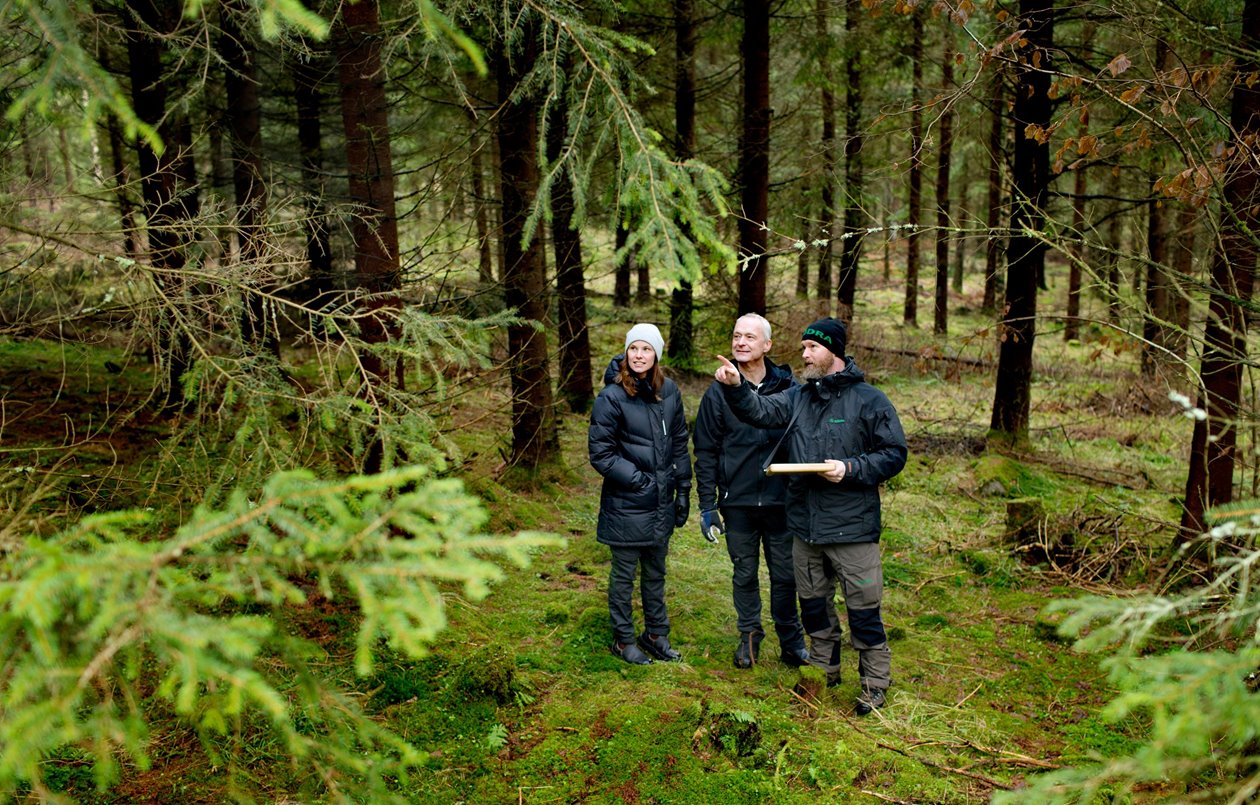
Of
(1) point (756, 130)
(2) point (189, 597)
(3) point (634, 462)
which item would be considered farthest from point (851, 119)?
(2) point (189, 597)

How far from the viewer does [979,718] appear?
15.6ft

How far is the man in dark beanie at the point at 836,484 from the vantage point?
481cm

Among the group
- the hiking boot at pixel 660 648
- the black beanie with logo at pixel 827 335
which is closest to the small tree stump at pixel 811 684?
the hiking boot at pixel 660 648

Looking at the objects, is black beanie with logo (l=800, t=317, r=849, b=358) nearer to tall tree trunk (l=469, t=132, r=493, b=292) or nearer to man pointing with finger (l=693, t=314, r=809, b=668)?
man pointing with finger (l=693, t=314, r=809, b=668)

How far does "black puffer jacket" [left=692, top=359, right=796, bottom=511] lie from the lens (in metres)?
5.35

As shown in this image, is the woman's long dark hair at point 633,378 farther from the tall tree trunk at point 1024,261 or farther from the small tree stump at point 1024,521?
the tall tree trunk at point 1024,261

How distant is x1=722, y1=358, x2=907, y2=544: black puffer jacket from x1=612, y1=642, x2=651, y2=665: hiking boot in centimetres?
133

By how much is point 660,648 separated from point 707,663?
1.18 ft

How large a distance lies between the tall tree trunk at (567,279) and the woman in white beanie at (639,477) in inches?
90.7

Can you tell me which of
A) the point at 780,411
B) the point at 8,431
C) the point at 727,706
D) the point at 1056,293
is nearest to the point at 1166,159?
the point at 780,411

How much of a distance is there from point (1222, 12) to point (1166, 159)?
10.5ft

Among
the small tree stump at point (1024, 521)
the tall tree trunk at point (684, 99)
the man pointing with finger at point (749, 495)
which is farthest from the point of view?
the tall tree trunk at point (684, 99)

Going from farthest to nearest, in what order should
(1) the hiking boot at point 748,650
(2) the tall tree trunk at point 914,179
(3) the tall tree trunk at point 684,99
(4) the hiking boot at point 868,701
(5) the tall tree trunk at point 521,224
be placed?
(2) the tall tree trunk at point 914,179
(3) the tall tree trunk at point 684,99
(5) the tall tree trunk at point 521,224
(1) the hiking boot at point 748,650
(4) the hiking boot at point 868,701

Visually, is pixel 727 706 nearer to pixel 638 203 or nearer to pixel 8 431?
pixel 638 203
